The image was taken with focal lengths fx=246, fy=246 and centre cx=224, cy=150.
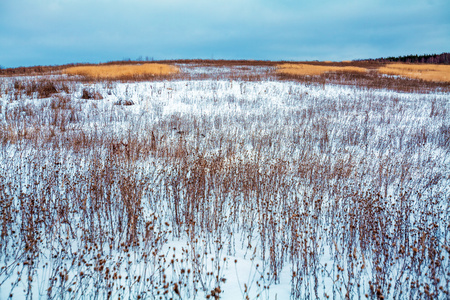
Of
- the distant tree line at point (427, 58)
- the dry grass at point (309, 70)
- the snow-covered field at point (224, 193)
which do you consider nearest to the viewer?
the snow-covered field at point (224, 193)

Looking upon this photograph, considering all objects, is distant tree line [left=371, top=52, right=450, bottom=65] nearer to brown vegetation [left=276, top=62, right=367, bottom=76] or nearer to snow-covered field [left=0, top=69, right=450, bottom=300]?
brown vegetation [left=276, top=62, right=367, bottom=76]

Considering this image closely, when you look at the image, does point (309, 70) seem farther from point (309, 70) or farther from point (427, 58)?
point (427, 58)

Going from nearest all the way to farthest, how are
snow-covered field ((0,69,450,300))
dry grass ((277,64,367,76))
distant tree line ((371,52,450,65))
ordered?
snow-covered field ((0,69,450,300)) → dry grass ((277,64,367,76)) → distant tree line ((371,52,450,65))

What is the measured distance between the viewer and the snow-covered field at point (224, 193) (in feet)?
7.99

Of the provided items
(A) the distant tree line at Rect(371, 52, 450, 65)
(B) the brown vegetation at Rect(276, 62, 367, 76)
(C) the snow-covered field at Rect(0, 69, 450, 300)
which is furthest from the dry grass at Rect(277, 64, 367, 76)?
(A) the distant tree line at Rect(371, 52, 450, 65)

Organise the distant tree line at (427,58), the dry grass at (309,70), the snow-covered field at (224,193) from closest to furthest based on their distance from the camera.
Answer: the snow-covered field at (224,193) < the dry grass at (309,70) < the distant tree line at (427,58)

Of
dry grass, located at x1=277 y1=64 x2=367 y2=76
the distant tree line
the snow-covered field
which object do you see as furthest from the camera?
the distant tree line

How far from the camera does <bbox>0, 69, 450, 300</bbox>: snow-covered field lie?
2.44 metres

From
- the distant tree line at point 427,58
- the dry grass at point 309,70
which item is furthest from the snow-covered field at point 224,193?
the distant tree line at point 427,58

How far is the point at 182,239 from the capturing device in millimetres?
3191

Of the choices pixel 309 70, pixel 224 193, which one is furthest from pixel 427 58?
Result: pixel 224 193

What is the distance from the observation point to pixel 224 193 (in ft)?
12.7

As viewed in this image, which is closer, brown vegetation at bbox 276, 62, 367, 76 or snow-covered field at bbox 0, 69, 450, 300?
snow-covered field at bbox 0, 69, 450, 300

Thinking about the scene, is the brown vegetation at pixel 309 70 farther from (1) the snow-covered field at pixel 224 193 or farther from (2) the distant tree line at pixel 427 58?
(2) the distant tree line at pixel 427 58
